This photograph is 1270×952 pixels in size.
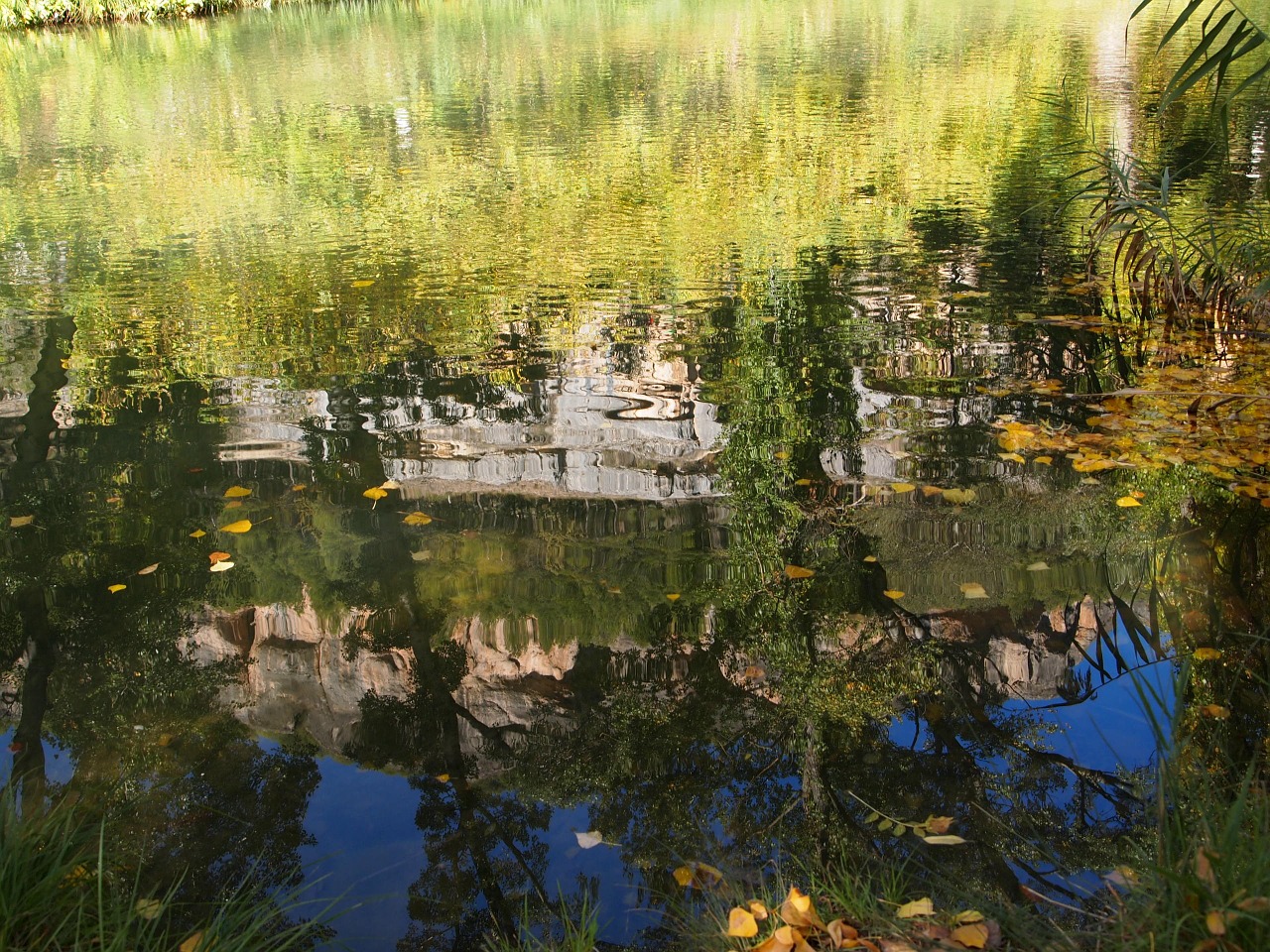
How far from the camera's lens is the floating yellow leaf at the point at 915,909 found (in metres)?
2.31

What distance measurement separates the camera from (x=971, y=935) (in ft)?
7.30

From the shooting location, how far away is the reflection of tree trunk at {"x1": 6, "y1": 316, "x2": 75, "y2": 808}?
3.14 m

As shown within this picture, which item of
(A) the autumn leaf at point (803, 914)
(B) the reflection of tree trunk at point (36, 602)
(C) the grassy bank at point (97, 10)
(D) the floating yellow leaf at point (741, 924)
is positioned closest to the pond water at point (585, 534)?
(B) the reflection of tree trunk at point (36, 602)

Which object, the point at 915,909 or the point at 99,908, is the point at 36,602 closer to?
the point at 99,908

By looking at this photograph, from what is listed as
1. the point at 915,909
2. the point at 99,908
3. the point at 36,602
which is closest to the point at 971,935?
the point at 915,909

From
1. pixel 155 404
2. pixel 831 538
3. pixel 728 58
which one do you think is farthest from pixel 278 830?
pixel 728 58

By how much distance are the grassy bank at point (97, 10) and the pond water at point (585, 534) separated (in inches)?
776

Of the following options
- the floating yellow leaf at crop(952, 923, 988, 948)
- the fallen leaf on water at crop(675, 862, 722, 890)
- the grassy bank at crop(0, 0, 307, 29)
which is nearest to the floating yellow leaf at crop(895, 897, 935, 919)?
the floating yellow leaf at crop(952, 923, 988, 948)

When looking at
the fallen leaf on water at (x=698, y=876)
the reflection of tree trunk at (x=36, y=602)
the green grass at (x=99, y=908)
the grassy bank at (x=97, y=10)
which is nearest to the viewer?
the green grass at (x=99, y=908)

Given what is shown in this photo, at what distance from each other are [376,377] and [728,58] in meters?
15.3

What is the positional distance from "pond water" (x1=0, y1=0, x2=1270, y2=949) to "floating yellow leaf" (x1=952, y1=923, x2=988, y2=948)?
0.33 metres

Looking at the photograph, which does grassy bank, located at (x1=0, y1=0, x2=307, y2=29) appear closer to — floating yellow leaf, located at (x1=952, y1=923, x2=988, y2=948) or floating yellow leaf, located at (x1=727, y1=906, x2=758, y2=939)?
floating yellow leaf, located at (x1=727, y1=906, x2=758, y2=939)

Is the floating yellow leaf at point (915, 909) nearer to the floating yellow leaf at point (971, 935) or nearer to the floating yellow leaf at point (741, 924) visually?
the floating yellow leaf at point (971, 935)

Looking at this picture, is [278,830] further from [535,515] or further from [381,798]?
[535,515]
